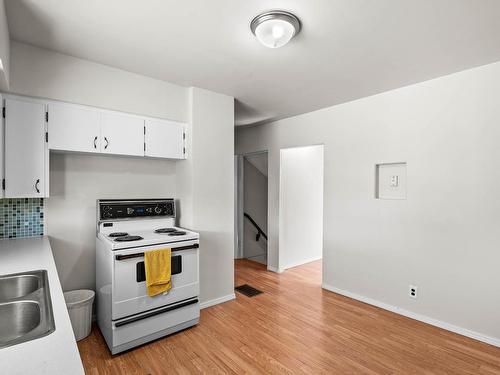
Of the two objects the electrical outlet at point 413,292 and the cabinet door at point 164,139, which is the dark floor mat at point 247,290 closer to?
the electrical outlet at point 413,292

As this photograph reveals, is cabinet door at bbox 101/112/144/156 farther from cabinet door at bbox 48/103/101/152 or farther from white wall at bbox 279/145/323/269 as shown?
white wall at bbox 279/145/323/269

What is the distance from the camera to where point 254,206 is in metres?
5.57

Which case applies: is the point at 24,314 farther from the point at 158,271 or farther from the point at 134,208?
the point at 134,208

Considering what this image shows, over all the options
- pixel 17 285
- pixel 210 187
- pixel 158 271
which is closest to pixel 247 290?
pixel 210 187

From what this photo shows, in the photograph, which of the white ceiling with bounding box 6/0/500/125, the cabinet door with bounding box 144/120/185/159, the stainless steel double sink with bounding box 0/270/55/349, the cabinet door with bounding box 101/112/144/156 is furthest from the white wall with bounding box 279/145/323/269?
the stainless steel double sink with bounding box 0/270/55/349

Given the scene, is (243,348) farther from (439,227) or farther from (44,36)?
(44,36)

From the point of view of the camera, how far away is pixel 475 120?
8.61 feet

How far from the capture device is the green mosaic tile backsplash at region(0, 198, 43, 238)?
2439 mm

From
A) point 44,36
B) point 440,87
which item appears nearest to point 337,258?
point 440,87

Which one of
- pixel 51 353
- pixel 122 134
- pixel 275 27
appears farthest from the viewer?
pixel 122 134

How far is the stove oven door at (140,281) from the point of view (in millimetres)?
2326

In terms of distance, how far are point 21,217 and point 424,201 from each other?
3821mm

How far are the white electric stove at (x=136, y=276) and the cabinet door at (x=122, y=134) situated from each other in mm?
522

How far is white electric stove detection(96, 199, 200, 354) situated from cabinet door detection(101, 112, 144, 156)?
0.52m
